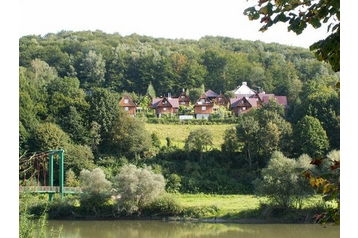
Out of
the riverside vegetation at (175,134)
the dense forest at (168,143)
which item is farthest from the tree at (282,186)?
the dense forest at (168,143)

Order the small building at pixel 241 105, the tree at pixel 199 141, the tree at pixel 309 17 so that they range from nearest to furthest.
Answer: the tree at pixel 309 17 < the tree at pixel 199 141 < the small building at pixel 241 105

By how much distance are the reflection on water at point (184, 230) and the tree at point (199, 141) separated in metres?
4.69

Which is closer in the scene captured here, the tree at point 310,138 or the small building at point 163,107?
the tree at point 310,138

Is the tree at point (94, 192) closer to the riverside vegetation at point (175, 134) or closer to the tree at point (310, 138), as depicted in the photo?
the riverside vegetation at point (175, 134)

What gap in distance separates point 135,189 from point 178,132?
278 inches

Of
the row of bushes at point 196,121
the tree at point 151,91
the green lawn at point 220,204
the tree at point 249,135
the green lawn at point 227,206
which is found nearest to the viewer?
the green lawn at point 227,206

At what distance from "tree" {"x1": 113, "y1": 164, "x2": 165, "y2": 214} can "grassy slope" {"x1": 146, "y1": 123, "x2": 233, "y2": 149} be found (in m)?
5.05

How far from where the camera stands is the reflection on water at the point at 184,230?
11195 millimetres

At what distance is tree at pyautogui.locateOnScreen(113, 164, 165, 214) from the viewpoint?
42.2 ft

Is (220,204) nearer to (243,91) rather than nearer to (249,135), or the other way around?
(249,135)

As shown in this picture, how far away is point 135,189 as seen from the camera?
12.8 meters

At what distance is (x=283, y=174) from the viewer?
12.5 meters

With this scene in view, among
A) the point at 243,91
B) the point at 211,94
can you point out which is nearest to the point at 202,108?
the point at 211,94
